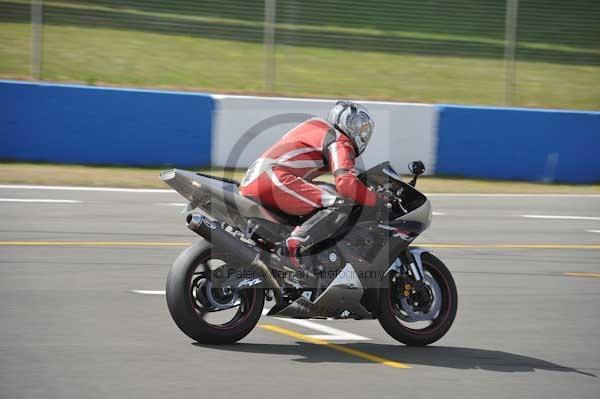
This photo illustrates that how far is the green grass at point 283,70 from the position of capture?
56.8 ft

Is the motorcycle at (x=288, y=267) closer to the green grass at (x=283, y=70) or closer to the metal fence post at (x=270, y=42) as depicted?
the metal fence post at (x=270, y=42)

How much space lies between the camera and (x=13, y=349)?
629 cm

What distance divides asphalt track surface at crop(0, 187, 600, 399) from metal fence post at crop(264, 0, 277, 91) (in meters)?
6.27

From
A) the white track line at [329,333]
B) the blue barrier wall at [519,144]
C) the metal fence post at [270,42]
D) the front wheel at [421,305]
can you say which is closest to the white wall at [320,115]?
the blue barrier wall at [519,144]

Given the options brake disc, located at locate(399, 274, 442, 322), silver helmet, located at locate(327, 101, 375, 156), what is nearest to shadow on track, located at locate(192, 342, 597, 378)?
brake disc, located at locate(399, 274, 442, 322)

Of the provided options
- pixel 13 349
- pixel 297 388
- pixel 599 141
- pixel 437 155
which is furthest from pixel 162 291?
pixel 599 141

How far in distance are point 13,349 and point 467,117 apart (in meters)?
12.0

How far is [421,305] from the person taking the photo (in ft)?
22.8

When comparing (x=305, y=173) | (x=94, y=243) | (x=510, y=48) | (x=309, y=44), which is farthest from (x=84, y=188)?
(x=510, y=48)

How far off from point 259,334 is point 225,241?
38.8 inches

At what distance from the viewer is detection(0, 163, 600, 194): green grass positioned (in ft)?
47.9

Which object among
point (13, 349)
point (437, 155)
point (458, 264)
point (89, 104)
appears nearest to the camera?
point (13, 349)

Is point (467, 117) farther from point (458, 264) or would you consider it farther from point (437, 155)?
point (458, 264)

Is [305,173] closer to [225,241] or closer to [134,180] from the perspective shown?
[225,241]
